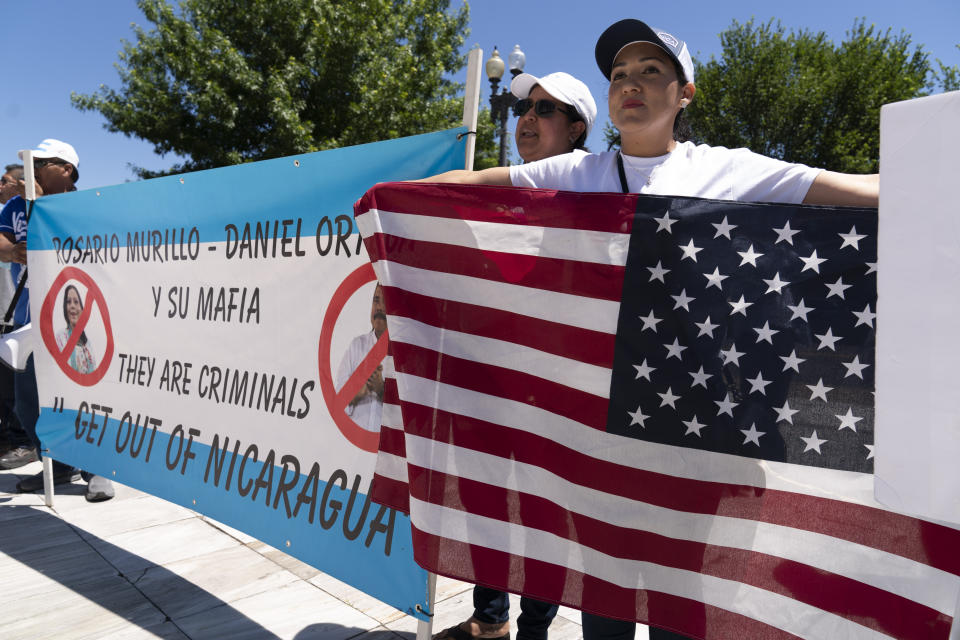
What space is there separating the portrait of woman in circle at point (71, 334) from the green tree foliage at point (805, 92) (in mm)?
20982

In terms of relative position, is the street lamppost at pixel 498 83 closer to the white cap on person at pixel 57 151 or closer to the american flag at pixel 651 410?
the white cap on person at pixel 57 151

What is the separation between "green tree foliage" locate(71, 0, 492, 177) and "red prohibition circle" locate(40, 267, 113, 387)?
1098 cm

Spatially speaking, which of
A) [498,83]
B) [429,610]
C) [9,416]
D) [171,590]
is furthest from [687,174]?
[498,83]

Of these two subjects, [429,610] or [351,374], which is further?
[351,374]

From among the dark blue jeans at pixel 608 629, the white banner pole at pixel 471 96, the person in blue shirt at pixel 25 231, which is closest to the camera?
the dark blue jeans at pixel 608 629

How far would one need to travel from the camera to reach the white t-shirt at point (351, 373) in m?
2.49

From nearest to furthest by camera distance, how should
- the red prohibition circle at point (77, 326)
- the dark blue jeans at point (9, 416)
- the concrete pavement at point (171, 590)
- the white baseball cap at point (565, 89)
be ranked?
the white baseball cap at point (565, 89)
the concrete pavement at point (171, 590)
the red prohibition circle at point (77, 326)
the dark blue jeans at point (9, 416)

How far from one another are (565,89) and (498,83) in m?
11.4

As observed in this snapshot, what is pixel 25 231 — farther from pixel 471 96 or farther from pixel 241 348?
pixel 471 96

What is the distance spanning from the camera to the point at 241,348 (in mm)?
3037

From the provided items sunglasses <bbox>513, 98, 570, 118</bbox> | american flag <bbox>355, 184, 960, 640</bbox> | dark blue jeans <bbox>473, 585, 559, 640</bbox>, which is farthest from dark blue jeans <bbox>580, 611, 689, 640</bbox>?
sunglasses <bbox>513, 98, 570, 118</bbox>

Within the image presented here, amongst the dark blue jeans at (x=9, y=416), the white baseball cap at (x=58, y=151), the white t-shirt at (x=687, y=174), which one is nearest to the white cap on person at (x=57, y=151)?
the white baseball cap at (x=58, y=151)

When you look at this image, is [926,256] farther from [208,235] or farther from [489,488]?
[208,235]

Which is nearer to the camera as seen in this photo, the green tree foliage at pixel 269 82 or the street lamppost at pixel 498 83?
the street lamppost at pixel 498 83
